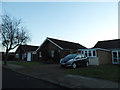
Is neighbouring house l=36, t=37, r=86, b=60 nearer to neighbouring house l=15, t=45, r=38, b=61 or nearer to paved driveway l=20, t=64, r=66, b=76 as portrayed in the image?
neighbouring house l=15, t=45, r=38, b=61

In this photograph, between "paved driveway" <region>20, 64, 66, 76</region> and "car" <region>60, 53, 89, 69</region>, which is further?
"car" <region>60, 53, 89, 69</region>

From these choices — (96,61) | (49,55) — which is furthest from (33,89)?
(49,55)

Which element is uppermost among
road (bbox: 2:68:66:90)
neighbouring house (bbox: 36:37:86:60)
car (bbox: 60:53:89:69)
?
neighbouring house (bbox: 36:37:86:60)

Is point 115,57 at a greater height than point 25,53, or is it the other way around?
point 115,57

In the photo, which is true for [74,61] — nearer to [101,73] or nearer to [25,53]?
[101,73]

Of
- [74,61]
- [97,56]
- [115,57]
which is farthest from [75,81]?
[115,57]

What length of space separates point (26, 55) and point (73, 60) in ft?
71.6

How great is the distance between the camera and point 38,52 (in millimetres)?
25344

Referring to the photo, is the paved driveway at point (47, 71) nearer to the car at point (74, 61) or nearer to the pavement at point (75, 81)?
the pavement at point (75, 81)

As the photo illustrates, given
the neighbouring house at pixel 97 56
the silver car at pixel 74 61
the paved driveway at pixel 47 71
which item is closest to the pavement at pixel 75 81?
the paved driveway at pixel 47 71

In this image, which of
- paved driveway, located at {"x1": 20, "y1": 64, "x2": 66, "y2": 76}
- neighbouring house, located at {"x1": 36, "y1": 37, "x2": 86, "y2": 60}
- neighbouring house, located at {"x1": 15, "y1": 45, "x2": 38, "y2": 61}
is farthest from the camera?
neighbouring house, located at {"x1": 15, "y1": 45, "x2": 38, "y2": 61}

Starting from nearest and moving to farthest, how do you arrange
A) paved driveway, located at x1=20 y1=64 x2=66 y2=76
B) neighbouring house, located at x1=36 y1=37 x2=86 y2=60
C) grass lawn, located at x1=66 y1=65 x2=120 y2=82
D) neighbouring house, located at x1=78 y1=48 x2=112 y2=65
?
grass lawn, located at x1=66 y1=65 x2=120 y2=82 → paved driveway, located at x1=20 y1=64 x2=66 y2=76 → neighbouring house, located at x1=78 y1=48 x2=112 y2=65 → neighbouring house, located at x1=36 y1=37 x2=86 y2=60

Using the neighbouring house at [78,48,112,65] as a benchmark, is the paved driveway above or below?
below

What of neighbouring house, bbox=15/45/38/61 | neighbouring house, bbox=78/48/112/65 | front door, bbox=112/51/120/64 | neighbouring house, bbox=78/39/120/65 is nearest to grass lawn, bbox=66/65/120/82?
neighbouring house, bbox=78/48/112/65
